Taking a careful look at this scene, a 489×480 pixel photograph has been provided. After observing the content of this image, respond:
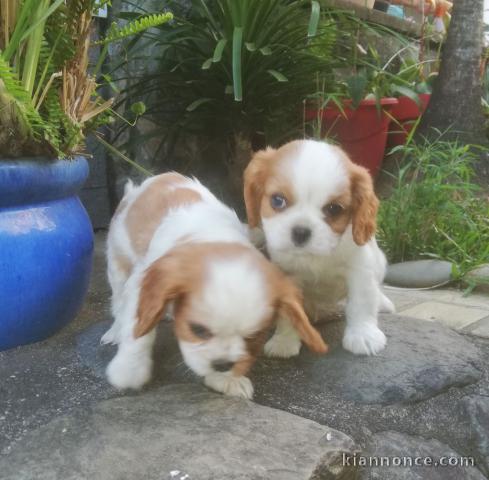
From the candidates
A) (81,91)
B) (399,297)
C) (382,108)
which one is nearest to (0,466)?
(81,91)

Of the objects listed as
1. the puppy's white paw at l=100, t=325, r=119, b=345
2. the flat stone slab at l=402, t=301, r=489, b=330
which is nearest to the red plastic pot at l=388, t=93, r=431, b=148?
the flat stone slab at l=402, t=301, r=489, b=330

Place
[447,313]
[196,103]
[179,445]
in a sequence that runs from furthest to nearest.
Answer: [196,103] < [447,313] < [179,445]

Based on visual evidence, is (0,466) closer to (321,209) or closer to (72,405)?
(72,405)

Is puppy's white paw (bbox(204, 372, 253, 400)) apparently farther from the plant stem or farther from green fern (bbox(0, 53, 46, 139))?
the plant stem

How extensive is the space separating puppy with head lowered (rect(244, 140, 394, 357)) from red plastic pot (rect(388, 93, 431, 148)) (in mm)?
2964

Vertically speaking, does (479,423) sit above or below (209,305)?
below

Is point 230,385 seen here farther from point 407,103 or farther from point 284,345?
point 407,103

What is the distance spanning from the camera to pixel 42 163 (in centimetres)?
227

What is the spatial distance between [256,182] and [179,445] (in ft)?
3.59

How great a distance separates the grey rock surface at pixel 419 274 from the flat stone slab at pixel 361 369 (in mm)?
1121

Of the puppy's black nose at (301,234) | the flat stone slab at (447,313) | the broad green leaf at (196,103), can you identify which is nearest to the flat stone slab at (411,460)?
the puppy's black nose at (301,234)

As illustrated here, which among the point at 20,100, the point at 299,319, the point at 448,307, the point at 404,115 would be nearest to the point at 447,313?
the point at 448,307

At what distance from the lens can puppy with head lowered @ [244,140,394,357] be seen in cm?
220

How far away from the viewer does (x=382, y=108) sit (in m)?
4.74
